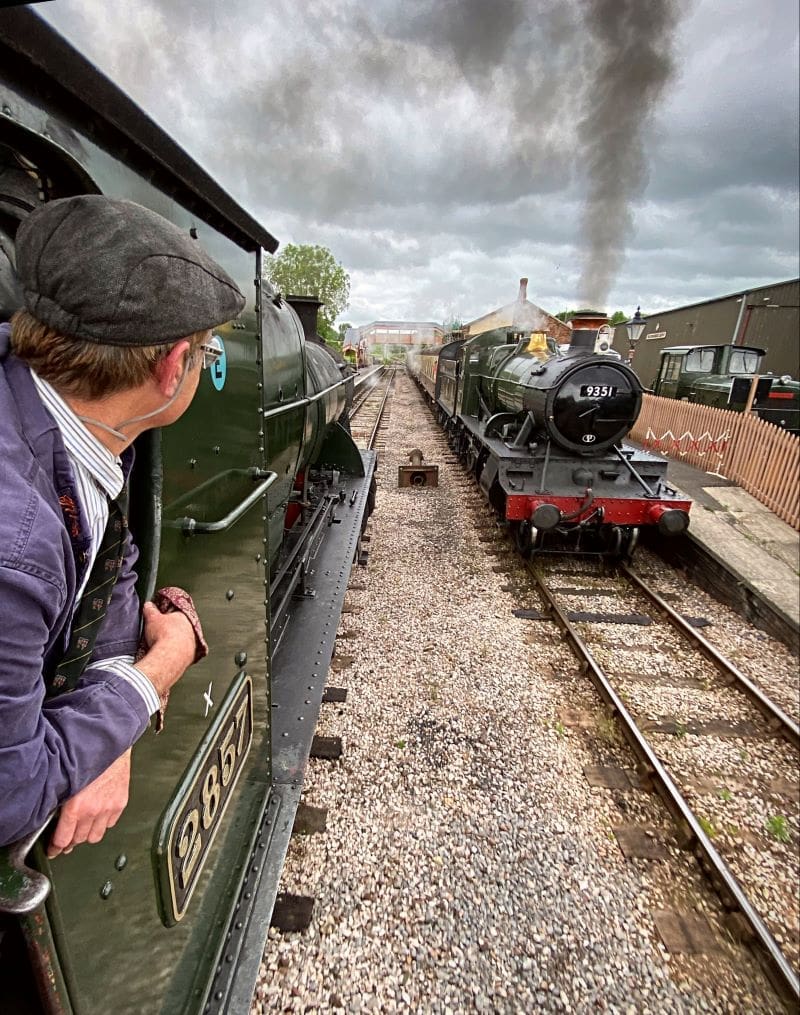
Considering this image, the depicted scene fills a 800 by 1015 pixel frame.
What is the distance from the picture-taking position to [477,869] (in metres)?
2.79

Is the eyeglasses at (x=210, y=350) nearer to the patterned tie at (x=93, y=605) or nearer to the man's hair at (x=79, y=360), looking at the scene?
the man's hair at (x=79, y=360)

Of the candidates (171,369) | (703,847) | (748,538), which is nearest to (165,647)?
(171,369)

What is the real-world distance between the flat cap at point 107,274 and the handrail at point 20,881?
28.8 inches

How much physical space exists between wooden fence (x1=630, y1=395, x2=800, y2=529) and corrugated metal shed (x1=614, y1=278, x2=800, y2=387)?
23.1 feet

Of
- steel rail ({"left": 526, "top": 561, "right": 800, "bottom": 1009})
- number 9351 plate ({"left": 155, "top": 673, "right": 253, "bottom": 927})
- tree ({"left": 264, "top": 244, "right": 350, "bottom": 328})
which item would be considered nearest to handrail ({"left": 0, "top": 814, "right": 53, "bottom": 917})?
number 9351 plate ({"left": 155, "top": 673, "right": 253, "bottom": 927})

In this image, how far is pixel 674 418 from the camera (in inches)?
459

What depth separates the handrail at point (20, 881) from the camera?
2.30ft

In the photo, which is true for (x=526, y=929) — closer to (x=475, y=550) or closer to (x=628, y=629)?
(x=628, y=629)

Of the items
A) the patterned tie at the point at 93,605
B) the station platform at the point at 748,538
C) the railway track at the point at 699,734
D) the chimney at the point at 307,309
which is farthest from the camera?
the station platform at the point at 748,538

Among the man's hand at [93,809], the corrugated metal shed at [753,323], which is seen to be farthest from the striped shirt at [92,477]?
the corrugated metal shed at [753,323]

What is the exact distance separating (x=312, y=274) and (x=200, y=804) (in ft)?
164

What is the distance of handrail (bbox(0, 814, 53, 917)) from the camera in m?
0.70

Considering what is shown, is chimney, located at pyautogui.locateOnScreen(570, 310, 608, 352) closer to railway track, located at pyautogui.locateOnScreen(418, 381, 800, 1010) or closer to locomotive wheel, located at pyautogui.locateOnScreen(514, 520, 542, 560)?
locomotive wheel, located at pyautogui.locateOnScreen(514, 520, 542, 560)

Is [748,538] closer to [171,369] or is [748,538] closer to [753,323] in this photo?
[171,369]
